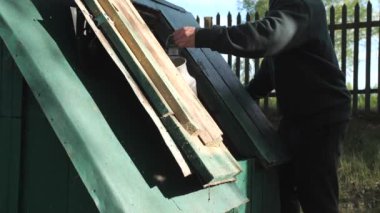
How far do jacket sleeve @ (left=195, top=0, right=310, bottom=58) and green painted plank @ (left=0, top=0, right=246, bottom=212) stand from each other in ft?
2.69

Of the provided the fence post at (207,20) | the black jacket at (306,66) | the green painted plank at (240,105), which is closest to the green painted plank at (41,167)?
the black jacket at (306,66)

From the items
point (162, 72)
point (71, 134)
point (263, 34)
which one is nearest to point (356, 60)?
point (263, 34)

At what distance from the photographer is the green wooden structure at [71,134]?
1683 millimetres

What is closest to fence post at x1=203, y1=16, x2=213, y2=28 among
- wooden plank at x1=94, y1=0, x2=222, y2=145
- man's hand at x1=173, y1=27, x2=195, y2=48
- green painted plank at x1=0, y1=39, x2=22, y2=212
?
man's hand at x1=173, y1=27, x2=195, y2=48

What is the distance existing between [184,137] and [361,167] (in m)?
4.38

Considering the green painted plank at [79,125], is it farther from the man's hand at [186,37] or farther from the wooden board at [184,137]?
the man's hand at [186,37]

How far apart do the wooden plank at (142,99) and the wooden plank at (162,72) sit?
0.09 m

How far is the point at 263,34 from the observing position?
2641mm

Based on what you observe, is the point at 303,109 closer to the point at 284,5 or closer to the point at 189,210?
the point at 284,5

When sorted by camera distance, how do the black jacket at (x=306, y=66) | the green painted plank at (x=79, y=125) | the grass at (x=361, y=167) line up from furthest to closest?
the grass at (x=361, y=167)
the black jacket at (x=306, y=66)
the green painted plank at (x=79, y=125)

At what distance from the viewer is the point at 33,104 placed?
1901 mm

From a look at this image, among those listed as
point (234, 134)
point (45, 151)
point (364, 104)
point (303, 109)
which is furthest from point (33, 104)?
point (364, 104)

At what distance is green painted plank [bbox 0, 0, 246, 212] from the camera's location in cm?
161

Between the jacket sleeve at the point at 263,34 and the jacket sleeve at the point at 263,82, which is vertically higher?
the jacket sleeve at the point at 263,34
